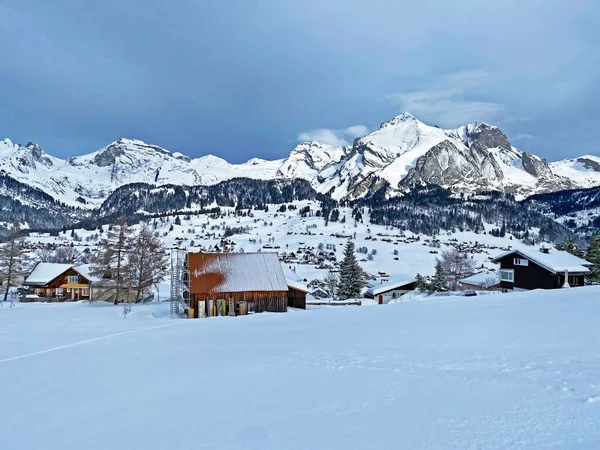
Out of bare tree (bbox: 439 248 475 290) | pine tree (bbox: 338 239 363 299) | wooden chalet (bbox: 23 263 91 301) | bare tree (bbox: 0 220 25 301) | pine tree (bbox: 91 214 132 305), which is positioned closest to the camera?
pine tree (bbox: 91 214 132 305)

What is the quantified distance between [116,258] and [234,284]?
1393cm

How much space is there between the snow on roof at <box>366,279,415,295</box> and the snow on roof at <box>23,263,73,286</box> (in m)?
43.5

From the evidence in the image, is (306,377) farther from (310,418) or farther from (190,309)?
(190,309)

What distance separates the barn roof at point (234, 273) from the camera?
33906 mm

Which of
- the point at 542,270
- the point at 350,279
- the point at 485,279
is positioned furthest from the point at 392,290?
the point at 542,270

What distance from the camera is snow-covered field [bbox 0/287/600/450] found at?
19.4 feet

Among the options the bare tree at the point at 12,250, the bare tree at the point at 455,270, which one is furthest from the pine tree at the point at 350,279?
the bare tree at the point at 12,250

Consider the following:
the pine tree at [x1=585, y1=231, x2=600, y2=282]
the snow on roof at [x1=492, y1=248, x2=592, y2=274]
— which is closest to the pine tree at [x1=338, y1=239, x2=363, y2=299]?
the snow on roof at [x1=492, y1=248, x2=592, y2=274]

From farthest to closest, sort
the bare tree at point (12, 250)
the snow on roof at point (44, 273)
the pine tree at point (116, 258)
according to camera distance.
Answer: the snow on roof at point (44, 273) < the bare tree at point (12, 250) < the pine tree at point (116, 258)

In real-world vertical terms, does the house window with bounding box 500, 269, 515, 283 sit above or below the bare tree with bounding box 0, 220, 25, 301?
below

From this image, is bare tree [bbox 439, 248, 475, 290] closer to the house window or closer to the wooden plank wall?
the house window

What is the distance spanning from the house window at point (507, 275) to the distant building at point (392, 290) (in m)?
13.8

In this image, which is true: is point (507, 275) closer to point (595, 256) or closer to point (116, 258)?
point (595, 256)

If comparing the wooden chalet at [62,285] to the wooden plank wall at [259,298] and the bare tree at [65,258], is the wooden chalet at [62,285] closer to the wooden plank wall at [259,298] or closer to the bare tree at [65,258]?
the bare tree at [65,258]
